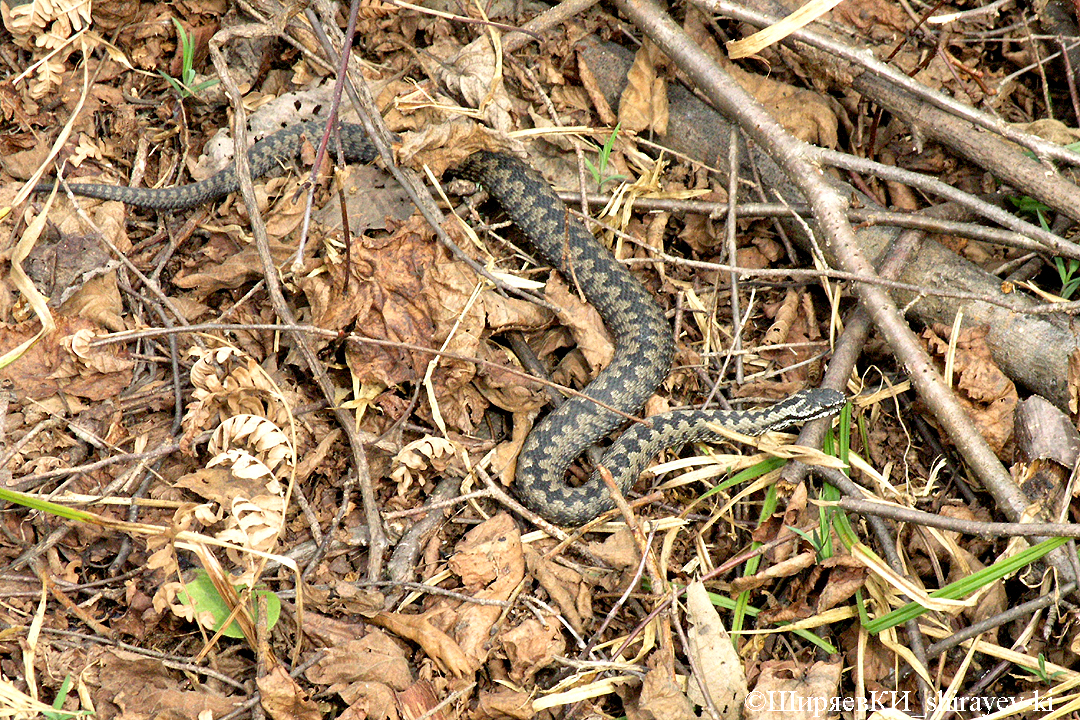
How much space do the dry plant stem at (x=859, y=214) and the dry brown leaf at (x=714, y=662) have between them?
239 cm

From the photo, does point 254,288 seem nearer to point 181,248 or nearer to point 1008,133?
point 181,248

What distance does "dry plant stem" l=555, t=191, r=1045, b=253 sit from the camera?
4441 mm

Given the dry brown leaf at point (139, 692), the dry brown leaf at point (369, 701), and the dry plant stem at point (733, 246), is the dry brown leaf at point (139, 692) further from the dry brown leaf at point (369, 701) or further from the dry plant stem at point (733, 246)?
the dry plant stem at point (733, 246)

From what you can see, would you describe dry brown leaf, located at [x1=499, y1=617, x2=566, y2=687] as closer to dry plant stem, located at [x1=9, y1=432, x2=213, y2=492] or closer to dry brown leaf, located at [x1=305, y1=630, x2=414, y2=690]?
dry brown leaf, located at [x1=305, y1=630, x2=414, y2=690]

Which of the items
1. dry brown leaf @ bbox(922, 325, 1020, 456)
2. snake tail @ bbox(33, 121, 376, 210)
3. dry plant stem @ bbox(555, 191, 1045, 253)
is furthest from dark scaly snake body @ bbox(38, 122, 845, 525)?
dry brown leaf @ bbox(922, 325, 1020, 456)

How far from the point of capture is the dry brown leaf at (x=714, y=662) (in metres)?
3.80

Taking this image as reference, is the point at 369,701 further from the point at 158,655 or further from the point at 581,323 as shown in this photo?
→ the point at 581,323

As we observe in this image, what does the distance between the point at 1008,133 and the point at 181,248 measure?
4953 millimetres

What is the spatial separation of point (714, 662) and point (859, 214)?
2.82 meters

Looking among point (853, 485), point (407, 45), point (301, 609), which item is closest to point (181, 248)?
point (407, 45)

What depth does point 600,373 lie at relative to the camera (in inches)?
199

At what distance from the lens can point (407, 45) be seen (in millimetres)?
5184

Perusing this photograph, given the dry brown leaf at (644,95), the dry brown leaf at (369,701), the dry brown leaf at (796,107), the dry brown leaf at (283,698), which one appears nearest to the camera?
the dry brown leaf at (283,698)

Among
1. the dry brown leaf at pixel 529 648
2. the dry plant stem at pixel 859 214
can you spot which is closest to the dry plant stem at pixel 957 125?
the dry plant stem at pixel 859 214
